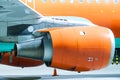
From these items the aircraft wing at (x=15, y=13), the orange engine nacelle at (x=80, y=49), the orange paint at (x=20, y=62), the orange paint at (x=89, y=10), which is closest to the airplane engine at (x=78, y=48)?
Result: the orange engine nacelle at (x=80, y=49)

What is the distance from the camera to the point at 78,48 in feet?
35.0

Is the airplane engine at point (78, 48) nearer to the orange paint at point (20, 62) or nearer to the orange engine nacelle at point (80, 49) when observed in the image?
the orange engine nacelle at point (80, 49)

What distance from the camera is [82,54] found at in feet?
35.1

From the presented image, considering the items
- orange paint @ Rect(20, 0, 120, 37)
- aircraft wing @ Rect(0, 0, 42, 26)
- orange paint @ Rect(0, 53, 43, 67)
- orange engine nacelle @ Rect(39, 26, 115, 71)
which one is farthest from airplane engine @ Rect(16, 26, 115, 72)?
orange paint @ Rect(0, 53, 43, 67)

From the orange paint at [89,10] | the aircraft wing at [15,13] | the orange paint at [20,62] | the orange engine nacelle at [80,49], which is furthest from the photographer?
the orange paint at [20,62]

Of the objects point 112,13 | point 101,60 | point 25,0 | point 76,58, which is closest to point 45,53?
point 76,58

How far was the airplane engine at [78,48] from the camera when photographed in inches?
419

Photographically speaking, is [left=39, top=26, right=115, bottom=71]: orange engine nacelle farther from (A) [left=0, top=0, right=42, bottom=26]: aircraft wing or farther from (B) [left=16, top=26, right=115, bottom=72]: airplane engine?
(A) [left=0, top=0, right=42, bottom=26]: aircraft wing

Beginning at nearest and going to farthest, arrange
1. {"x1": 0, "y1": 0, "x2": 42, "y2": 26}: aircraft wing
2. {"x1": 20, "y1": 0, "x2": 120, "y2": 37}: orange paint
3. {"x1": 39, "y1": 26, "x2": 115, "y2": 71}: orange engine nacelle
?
{"x1": 39, "y1": 26, "x2": 115, "y2": 71}: orange engine nacelle < {"x1": 0, "y1": 0, "x2": 42, "y2": 26}: aircraft wing < {"x1": 20, "y1": 0, "x2": 120, "y2": 37}: orange paint

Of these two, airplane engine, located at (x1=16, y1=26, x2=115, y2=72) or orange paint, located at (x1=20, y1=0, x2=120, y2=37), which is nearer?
airplane engine, located at (x1=16, y1=26, x2=115, y2=72)

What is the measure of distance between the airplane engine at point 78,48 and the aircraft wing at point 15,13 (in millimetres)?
926

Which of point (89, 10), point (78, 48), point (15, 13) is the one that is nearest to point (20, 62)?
point (15, 13)

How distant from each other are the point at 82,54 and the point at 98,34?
80 centimetres

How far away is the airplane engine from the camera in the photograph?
10.6 metres
